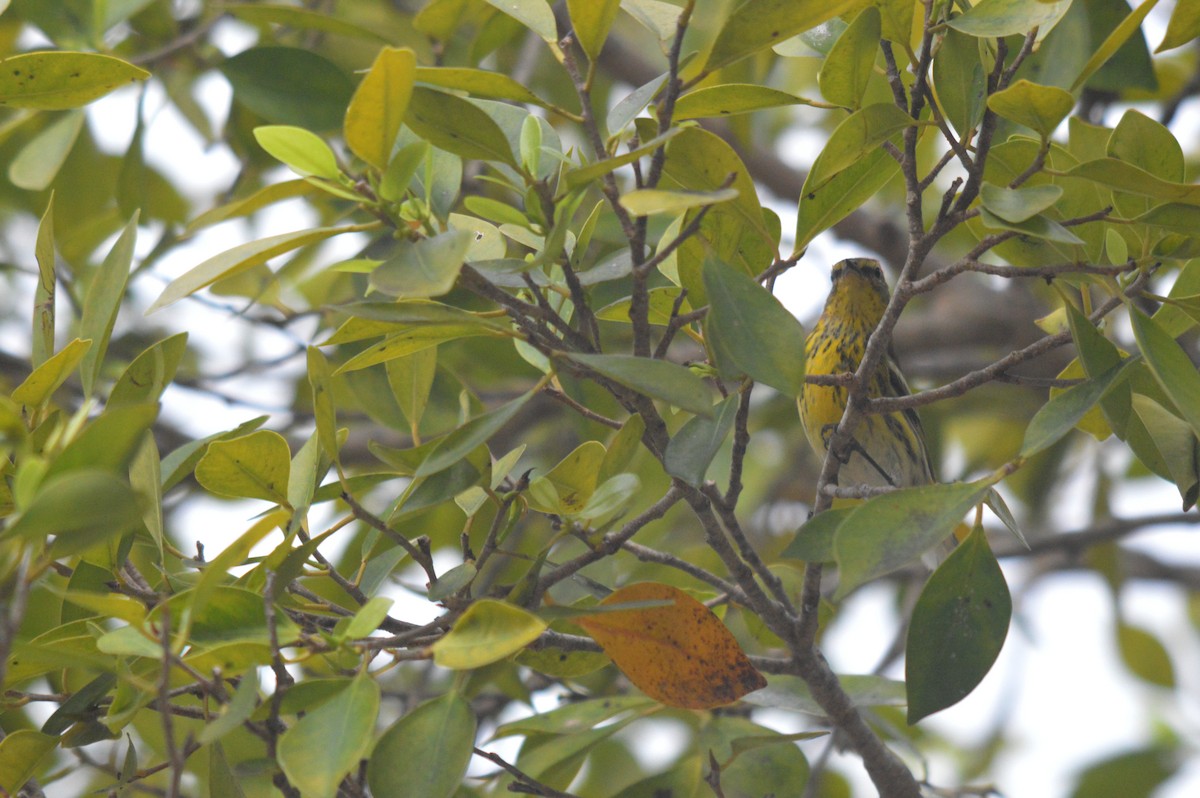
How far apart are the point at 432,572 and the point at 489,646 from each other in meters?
0.35

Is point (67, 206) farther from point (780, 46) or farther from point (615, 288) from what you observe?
point (780, 46)

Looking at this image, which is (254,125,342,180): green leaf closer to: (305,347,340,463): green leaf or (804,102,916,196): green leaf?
(305,347,340,463): green leaf

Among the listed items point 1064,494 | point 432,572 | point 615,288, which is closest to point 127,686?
point 432,572

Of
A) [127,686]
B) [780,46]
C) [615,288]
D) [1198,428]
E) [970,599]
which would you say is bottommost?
[127,686]

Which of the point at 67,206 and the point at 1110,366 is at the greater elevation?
the point at 67,206

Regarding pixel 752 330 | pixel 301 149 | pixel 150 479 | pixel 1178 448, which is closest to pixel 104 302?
pixel 150 479

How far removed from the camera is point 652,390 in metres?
1.20

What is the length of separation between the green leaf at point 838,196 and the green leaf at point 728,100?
117 millimetres

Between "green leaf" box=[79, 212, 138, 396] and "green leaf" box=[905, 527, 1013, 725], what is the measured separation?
1078mm

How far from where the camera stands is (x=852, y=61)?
1379mm

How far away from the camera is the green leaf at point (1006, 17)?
1.28 m

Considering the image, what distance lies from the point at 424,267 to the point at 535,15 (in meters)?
0.47

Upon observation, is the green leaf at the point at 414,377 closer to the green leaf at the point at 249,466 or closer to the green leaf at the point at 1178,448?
the green leaf at the point at 249,466

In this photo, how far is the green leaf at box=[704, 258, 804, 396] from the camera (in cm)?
125
